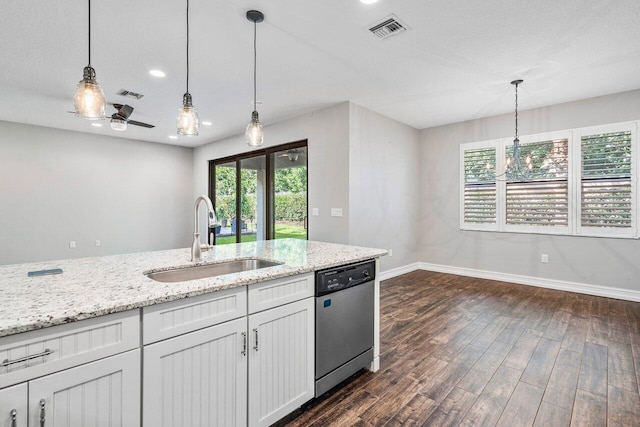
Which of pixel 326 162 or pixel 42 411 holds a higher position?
pixel 326 162

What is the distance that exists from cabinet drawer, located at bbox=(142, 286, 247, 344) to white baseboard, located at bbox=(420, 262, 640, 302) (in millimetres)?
3882

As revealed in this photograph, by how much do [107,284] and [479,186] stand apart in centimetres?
543

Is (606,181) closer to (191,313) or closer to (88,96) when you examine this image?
(191,313)

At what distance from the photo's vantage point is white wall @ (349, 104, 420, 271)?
453 cm

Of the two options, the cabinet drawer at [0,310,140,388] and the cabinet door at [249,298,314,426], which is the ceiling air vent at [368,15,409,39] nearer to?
the cabinet door at [249,298,314,426]

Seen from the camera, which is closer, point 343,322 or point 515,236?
point 343,322

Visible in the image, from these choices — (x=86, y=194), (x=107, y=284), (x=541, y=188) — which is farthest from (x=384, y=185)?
(x=86, y=194)

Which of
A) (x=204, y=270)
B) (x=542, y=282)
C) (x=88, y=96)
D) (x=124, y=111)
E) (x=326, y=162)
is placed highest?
(x=124, y=111)

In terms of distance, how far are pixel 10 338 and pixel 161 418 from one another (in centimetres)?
65

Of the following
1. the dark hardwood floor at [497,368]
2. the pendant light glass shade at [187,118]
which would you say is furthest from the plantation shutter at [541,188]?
the pendant light glass shade at [187,118]

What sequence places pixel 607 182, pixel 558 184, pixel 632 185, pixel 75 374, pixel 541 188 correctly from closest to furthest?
pixel 75 374
pixel 632 185
pixel 607 182
pixel 558 184
pixel 541 188

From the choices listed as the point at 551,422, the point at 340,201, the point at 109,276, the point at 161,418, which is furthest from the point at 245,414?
the point at 340,201

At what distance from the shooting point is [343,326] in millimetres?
2057

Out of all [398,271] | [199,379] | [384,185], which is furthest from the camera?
[398,271]
